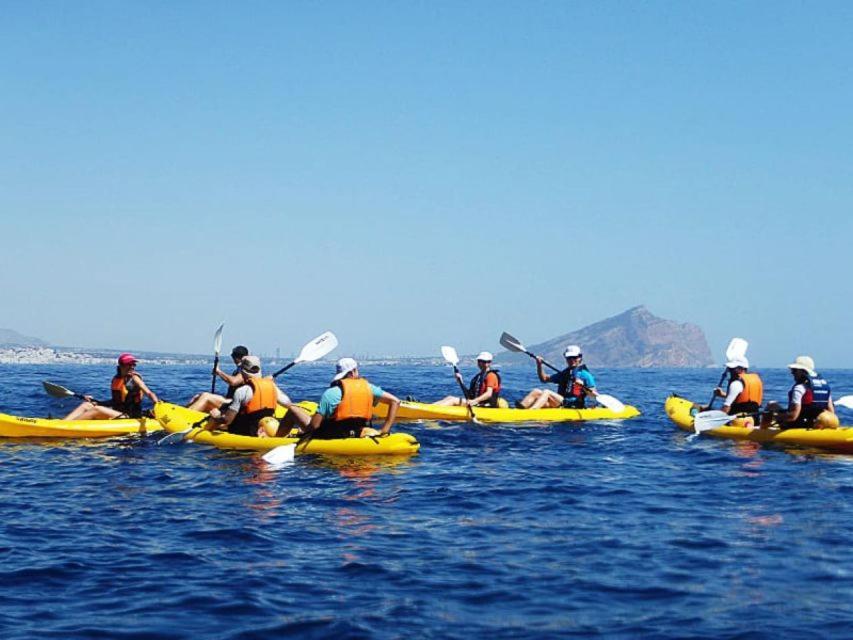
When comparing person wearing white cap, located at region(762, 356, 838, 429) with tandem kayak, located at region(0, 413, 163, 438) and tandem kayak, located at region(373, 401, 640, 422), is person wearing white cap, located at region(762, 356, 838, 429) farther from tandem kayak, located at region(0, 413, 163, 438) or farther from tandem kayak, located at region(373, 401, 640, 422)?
tandem kayak, located at region(0, 413, 163, 438)

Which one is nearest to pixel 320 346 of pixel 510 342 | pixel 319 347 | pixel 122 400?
pixel 319 347

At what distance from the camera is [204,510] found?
1017 cm

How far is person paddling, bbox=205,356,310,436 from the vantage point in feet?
48.1

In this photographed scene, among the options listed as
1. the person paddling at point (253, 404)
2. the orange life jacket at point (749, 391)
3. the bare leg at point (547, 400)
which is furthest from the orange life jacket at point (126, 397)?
the orange life jacket at point (749, 391)

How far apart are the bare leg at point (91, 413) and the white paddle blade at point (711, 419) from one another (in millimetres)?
11299

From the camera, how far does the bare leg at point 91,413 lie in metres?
16.8

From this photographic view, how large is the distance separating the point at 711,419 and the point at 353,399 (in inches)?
292

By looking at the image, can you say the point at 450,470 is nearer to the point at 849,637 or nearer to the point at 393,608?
the point at 393,608

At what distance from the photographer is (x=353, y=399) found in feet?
45.1

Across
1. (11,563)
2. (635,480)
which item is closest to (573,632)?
(11,563)

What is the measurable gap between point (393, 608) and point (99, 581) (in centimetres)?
255

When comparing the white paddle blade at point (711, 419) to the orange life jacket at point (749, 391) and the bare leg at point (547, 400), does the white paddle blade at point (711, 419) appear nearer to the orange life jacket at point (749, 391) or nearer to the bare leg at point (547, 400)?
the orange life jacket at point (749, 391)

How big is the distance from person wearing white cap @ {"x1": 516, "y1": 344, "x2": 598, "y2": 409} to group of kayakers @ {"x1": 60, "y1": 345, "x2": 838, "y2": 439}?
37 millimetres

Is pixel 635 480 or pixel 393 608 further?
pixel 635 480
